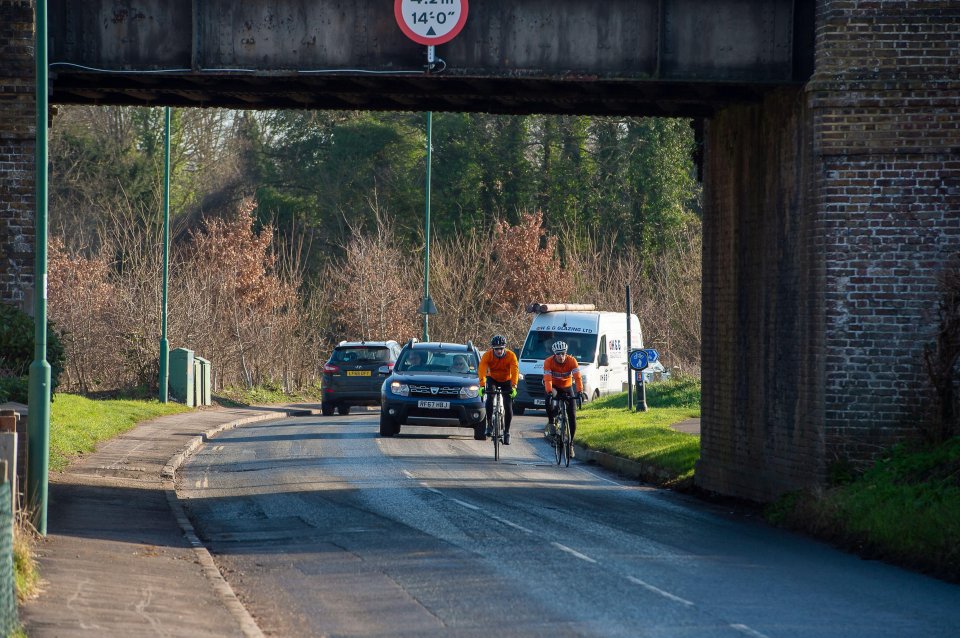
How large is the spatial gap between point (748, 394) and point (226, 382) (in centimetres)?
2832

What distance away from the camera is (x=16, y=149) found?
16328 mm

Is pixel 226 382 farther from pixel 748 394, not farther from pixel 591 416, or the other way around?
pixel 748 394

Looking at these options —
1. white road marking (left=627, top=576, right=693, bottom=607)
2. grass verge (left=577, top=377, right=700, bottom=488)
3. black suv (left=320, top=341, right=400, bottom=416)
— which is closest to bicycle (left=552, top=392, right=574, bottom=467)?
grass verge (left=577, top=377, right=700, bottom=488)

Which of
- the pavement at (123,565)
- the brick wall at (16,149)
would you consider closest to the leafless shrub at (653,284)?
the pavement at (123,565)

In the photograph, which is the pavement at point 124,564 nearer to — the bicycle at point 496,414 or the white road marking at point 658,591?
the bicycle at point 496,414

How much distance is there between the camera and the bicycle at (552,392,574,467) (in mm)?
21438

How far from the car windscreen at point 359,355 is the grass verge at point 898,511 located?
20.8m

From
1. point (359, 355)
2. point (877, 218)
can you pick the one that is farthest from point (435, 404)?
point (877, 218)

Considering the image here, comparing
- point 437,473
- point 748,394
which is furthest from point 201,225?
point 748,394

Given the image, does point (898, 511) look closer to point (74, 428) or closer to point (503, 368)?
point (503, 368)

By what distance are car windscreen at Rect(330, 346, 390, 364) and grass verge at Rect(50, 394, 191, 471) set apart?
13.1 feet

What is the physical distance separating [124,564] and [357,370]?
2431 cm

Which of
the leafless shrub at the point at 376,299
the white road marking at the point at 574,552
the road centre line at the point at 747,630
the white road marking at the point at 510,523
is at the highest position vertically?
the leafless shrub at the point at 376,299

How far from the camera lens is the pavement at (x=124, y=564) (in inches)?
337
